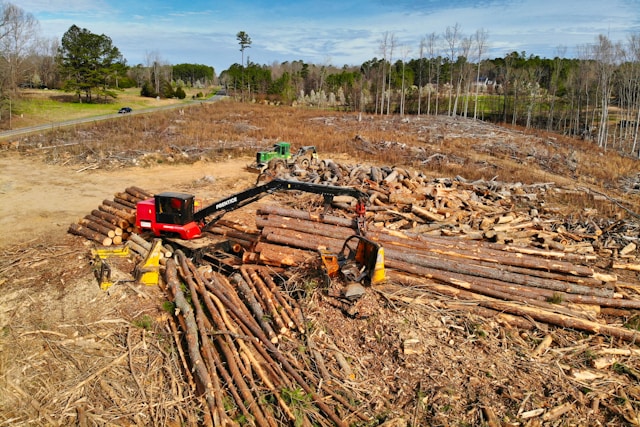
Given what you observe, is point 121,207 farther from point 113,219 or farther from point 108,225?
point 108,225

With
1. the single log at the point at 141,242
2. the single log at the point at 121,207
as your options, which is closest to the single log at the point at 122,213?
the single log at the point at 121,207

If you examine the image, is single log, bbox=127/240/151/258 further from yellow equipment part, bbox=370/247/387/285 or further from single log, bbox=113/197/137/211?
yellow equipment part, bbox=370/247/387/285

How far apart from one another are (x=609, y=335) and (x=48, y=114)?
48.1 meters

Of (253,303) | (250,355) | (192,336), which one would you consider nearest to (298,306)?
(253,303)

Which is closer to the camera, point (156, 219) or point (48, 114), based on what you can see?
point (156, 219)

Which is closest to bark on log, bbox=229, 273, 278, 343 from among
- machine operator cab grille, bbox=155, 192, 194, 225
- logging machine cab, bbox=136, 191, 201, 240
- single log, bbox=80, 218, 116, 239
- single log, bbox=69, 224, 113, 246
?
logging machine cab, bbox=136, 191, 201, 240

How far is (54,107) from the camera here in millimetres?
45281

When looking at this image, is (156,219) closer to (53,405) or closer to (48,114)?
(53,405)

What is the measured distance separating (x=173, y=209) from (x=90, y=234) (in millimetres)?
3423

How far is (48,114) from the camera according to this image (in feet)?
135

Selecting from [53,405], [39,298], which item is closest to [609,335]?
[53,405]

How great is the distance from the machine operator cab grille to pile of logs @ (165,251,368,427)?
4.51ft

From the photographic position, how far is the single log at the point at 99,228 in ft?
34.7

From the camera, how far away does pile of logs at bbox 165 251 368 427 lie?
5320 mm
